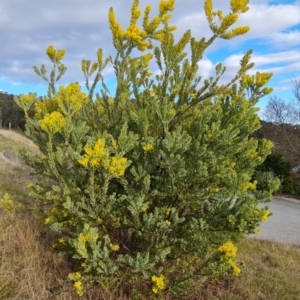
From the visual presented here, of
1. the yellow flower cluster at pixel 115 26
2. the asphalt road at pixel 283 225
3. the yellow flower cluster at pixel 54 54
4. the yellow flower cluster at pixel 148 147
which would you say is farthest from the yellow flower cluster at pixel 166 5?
the asphalt road at pixel 283 225

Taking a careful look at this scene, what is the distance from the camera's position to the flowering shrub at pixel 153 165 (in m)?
2.57

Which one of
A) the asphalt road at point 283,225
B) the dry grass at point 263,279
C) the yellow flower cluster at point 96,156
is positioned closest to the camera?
the yellow flower cluster at point 96,156

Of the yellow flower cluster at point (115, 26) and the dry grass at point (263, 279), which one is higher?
the yellow flower cluster at point (115, 26)

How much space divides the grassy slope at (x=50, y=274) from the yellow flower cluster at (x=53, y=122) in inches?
38.8

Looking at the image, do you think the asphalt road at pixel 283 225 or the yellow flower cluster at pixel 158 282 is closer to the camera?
the yellow flower cluster at pixel 158 282

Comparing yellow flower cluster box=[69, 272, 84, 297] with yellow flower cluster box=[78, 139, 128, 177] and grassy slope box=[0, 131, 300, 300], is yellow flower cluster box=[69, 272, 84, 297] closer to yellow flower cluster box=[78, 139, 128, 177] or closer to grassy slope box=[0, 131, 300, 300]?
grassy slope box=[0, 131, 300, 300]

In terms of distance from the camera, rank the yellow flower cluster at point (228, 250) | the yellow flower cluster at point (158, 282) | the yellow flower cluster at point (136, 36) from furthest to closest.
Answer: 1. the yellow flower cluster at point (136, 36)
2. the yellow flower cluster at point (158, 282)
3. the yellow flower cluster at point (228, 250)

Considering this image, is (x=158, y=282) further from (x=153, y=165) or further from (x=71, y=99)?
(x=71, y=99)

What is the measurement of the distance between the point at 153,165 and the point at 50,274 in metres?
1.36

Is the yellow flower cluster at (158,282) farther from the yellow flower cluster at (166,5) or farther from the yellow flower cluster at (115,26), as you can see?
the yellow flower cluster at (166,5)

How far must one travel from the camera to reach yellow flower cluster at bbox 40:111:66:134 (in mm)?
2574

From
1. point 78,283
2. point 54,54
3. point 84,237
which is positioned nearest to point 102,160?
point 84,237

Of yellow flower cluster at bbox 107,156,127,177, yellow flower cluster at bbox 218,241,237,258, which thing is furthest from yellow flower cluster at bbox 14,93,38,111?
yellow flower cluster at bbox 218,241,237,258

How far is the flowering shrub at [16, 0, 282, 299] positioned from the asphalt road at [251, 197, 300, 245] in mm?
3840
